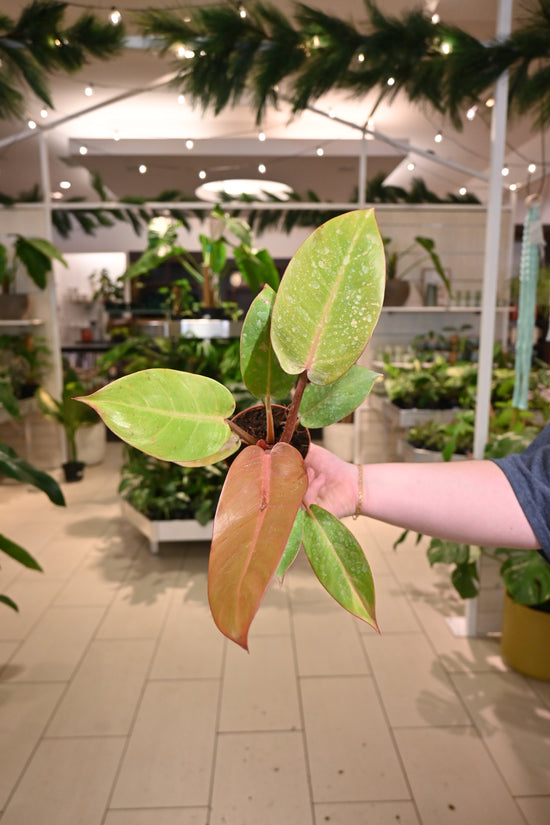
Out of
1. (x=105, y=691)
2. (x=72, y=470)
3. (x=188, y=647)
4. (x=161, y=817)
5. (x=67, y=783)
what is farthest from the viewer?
(x=72, y=470)

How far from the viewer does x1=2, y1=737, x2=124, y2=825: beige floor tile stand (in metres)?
1.43

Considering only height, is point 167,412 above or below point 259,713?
above

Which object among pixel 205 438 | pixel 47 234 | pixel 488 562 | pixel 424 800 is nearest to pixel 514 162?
pixel 47 234

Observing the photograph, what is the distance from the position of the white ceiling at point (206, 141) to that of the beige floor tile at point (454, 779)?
3454 millimetres

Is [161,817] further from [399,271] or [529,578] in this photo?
[399,271]

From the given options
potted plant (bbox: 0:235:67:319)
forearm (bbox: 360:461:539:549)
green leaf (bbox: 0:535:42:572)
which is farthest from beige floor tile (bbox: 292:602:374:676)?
potted plant (bbox: 0:235:67:319)

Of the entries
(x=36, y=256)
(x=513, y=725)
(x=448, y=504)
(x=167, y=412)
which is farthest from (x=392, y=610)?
(x=36, y=256)

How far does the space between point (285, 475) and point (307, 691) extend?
1638mm

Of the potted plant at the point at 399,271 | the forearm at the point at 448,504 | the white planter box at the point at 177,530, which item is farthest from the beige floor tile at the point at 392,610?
the potted plant at the point at 399,271

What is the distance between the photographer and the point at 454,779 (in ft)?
5.02

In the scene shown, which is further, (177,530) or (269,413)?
(177,530)

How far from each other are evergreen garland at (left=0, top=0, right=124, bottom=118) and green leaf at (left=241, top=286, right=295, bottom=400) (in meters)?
1.92

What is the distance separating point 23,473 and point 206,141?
4590 mm

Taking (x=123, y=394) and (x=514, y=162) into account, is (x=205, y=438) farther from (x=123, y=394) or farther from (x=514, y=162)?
(x=514, y=162)
